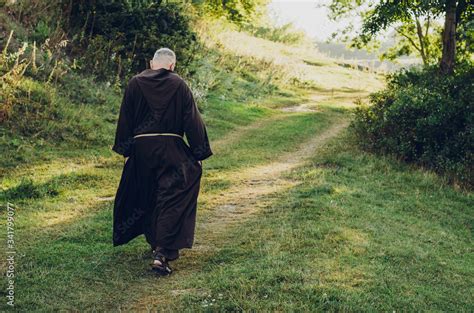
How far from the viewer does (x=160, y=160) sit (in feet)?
21.1

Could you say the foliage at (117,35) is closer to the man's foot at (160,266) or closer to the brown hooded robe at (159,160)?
the brown hooded robe at (159,160)

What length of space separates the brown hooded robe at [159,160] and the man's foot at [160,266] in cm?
15

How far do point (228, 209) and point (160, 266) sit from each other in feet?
9.14

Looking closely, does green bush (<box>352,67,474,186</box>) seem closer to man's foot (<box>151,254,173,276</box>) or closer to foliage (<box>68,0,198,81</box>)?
foliage (<box>68,0,198,81</box>)

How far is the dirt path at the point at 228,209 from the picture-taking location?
576 cm

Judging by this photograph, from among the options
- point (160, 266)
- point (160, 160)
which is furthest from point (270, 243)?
point (160, 160)

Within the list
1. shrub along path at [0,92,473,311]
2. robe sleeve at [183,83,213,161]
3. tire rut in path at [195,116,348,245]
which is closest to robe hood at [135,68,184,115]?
robe sleeve at [183,83,213,161]

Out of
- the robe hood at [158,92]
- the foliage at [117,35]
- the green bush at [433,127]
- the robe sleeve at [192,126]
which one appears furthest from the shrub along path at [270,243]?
the foliage at [117,35]

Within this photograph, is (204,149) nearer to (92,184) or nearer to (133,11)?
(92,184)

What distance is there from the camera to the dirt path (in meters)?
5.76

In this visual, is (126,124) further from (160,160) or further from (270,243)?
(270,243)

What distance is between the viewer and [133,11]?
50.4 feet

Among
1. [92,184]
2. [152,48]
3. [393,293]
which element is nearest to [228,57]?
[152,48]

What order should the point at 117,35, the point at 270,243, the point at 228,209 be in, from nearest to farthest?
the point at 270,243
the point at 228,209
the point at 117,35
